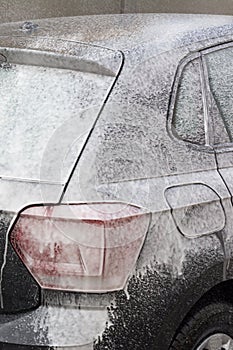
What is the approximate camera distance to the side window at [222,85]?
120 inches

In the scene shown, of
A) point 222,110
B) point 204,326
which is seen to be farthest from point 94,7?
point 204,326

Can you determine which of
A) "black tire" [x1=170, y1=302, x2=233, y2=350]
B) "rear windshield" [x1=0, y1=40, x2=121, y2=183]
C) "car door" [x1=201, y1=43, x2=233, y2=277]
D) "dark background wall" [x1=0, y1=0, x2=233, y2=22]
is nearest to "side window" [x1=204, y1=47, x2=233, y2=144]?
"car door" [x1=201, y1=43, x2=233, y2=277]

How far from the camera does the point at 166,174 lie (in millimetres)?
2670

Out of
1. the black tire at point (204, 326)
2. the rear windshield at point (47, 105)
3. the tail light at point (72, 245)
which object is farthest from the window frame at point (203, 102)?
the black tire at point (204, 326)

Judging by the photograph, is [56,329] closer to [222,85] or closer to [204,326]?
[204,326]

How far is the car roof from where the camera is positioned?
300 centimetres

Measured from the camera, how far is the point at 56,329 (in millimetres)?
2424

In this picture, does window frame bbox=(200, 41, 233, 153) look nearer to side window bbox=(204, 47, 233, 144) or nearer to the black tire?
side window bbox=(204, 47, 233, 144)

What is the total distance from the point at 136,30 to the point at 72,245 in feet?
4.00

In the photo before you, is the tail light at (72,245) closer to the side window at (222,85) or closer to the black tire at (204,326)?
the black tire at (204,326)

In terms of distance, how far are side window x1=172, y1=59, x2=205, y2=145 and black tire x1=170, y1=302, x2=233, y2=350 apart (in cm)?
68

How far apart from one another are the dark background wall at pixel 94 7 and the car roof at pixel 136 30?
3.57m

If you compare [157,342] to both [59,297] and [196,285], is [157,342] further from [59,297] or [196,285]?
[59,297]

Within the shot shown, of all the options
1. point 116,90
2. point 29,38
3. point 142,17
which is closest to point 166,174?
point 116,90
